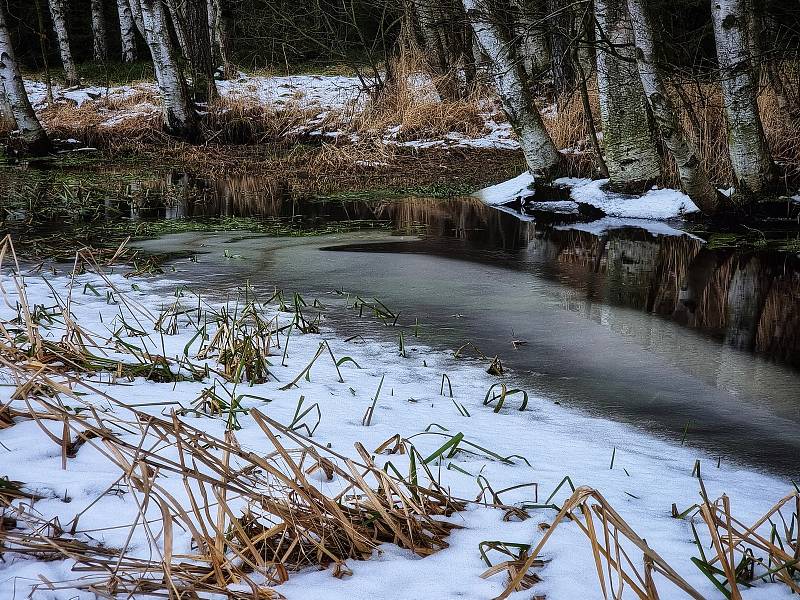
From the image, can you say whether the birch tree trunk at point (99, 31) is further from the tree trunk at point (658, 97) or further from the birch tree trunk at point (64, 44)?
the tree trunk at point (658, 97)

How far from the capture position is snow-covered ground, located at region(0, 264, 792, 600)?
1634 millimetres

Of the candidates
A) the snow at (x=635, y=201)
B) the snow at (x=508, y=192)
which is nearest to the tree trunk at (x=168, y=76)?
the snow at (x=508, y=192)

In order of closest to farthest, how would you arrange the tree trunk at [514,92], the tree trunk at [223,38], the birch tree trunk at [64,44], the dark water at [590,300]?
Result: the dark water at [590,300]
the tree trunk at [514,92]
the tree trunk at [223,38]
the birch tree trunk at [64,44]

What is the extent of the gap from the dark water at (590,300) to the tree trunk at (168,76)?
22.5ft

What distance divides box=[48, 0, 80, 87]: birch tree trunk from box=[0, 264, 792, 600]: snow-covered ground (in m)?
17.7

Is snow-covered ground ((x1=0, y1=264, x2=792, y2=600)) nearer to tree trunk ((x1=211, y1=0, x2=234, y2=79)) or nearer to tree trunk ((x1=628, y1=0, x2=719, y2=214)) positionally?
tree trunk ((x1=628, y1=0, x2=719, y2=214))

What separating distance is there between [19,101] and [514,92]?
919 cm

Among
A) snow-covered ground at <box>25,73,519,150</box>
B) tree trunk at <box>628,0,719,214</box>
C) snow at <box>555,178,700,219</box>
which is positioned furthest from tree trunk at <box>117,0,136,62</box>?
tree trunk at <box>628,0,719,214</box>

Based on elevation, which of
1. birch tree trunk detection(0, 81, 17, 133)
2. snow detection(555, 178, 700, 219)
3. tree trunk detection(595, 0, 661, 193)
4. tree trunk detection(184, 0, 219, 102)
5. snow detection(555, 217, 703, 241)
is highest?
tree trunk detection(184, 0, 219, 102)

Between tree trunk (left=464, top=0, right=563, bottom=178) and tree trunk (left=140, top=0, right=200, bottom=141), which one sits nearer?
tree trunk (left=464, top=0, right=563, bottom=178)

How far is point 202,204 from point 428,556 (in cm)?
818

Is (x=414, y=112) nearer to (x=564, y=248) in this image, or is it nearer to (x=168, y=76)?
(x=168, y=76)

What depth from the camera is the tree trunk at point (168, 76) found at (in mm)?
13820

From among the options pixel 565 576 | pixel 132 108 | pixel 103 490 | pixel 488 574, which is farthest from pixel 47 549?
pixel 132 108
